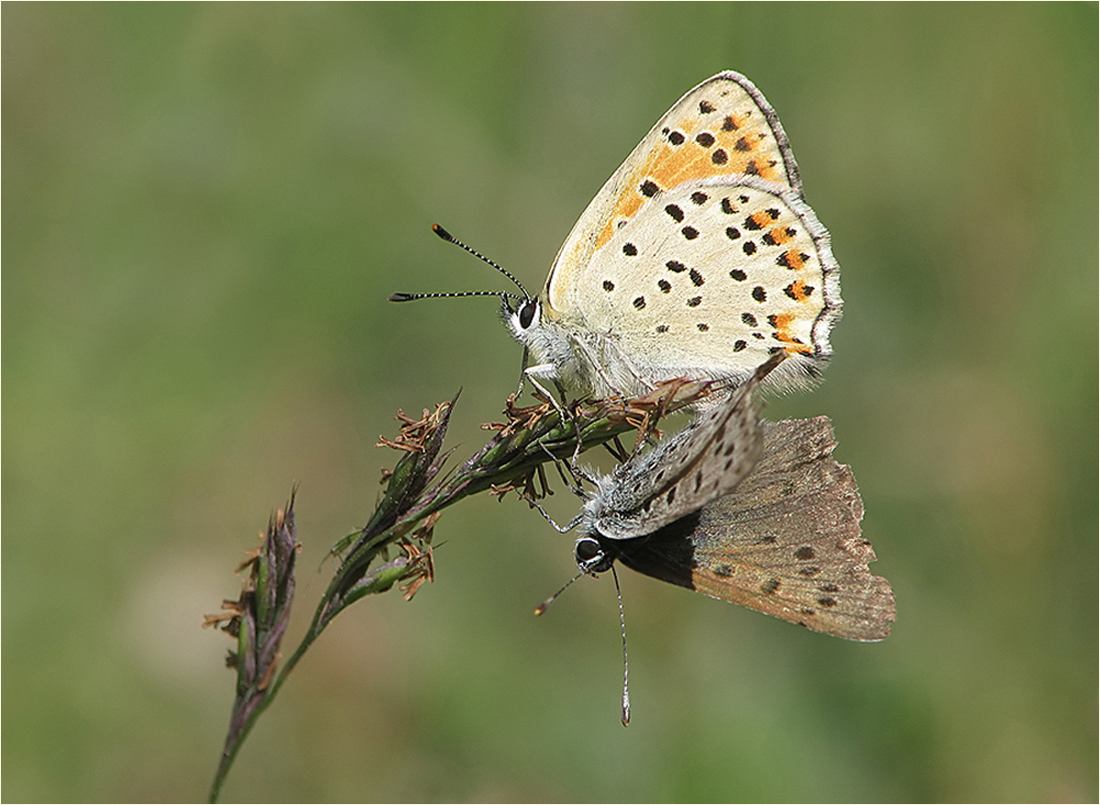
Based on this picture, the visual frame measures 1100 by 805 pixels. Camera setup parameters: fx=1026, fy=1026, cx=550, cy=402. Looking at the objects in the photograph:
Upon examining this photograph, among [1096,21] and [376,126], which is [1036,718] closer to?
[1096,21]

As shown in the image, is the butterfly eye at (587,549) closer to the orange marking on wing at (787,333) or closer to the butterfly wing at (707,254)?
the butterfly wing at (707,254)

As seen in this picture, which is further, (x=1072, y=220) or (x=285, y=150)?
(x=285, y=150)

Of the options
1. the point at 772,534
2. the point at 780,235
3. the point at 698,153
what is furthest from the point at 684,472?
the point at 698,153

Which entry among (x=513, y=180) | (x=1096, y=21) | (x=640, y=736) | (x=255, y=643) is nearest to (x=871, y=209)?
(x=1096, y=21)

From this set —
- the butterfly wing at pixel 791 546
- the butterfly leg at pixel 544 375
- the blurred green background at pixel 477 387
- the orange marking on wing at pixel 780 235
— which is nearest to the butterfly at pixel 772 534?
the butterfly wing at pixel 791 546

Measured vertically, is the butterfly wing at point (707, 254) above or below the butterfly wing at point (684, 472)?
above

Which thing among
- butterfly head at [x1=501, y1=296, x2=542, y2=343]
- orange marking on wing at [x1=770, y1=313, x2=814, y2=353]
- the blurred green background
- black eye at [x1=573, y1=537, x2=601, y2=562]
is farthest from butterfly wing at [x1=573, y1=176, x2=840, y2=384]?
the blurred green background

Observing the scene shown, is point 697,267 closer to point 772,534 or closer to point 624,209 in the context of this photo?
point 624,209

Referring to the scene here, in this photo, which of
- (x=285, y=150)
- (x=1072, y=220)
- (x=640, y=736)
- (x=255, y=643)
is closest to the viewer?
(x=255, y=643)
